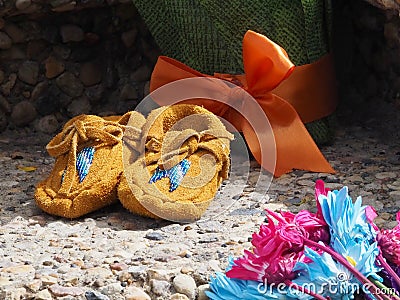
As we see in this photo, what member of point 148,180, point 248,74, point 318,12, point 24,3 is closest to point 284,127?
point 248,74

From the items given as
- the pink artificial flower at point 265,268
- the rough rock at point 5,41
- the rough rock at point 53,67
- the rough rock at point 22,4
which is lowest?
the rough rock at point 53,67

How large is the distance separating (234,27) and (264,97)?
0.16 metres

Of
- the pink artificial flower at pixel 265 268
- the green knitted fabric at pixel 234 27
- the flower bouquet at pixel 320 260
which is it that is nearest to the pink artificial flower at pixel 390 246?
the flower bouquet at pixel 320 260

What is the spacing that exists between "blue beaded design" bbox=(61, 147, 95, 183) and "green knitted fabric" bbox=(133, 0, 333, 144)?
369mm

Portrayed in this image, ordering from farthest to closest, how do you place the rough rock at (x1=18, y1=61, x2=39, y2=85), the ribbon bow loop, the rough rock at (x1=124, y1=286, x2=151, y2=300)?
the rough rock at (x1=18, y1=61, x2=39, y2=85) → the ribbon bow loop → the rough rock at (x1=124, y1=286, x2=151, y2=300)

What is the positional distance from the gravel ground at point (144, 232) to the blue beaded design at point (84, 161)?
0.07 meters

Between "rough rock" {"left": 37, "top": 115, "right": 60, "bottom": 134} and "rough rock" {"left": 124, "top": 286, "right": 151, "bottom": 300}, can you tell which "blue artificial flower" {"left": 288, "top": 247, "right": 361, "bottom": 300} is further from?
"rough rock" {"left": 37, "top": 115, "right": 60, "bottom": 134}

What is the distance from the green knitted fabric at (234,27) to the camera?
5.41ft

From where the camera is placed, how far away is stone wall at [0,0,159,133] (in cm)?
187

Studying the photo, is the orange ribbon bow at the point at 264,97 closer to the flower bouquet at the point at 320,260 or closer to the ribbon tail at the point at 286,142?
the ribbon tail at the point at 286,142

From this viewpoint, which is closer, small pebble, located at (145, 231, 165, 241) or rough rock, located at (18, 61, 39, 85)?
small pebble, located at (145, 231, 165, 241)

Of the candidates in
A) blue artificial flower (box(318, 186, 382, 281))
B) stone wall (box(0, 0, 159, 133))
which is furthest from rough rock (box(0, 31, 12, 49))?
blue artificial flower (box(318, 186, 382, 281))

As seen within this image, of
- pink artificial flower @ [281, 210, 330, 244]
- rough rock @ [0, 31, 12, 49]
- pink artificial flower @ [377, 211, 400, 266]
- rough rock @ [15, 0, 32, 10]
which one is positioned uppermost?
rough rock @ [15, 0, 32, 10]

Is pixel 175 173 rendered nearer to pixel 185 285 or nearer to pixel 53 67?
pixel 185 285
